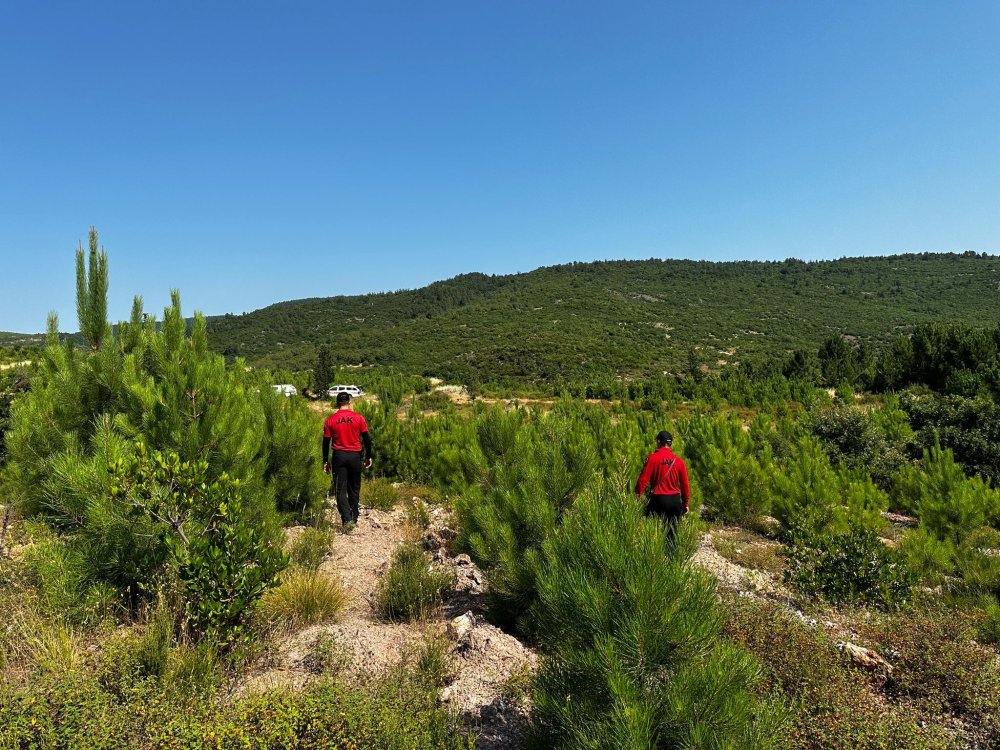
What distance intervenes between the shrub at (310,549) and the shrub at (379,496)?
253cm

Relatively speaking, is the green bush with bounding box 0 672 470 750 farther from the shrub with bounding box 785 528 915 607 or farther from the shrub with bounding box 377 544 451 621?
the shrub with bounding box 785 528 915 607

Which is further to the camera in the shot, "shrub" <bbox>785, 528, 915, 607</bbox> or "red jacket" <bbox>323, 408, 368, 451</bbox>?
"red jacket" <bbox>323, 408, 368, 451</bbox>

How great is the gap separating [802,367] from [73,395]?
3193 cm

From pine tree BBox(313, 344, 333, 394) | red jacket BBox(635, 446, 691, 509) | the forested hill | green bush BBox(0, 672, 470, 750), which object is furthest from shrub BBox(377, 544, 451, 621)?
the forested hill

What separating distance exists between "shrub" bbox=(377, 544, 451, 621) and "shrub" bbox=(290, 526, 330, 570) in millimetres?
732

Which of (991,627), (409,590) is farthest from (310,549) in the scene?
(991,627)

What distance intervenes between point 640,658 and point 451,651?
179cm

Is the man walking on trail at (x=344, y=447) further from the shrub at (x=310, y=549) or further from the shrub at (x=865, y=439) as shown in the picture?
the shrub at (x=865, y=439)

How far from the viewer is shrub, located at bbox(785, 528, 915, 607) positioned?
4.37 metres

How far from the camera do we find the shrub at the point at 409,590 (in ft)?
12.8

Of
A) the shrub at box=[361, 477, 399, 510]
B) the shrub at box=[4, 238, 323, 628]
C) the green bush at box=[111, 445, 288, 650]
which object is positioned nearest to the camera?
the green bush at box=[111, 445, 288, 650]

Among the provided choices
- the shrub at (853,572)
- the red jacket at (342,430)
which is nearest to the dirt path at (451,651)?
the red jacket at (342,430)

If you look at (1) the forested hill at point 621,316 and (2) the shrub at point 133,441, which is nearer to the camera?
(2) the shrub at point 133,441

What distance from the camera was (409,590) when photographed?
3936mm
